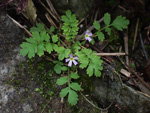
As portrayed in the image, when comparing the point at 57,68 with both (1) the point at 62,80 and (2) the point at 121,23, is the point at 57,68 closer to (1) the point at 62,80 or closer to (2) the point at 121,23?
(1) the point at 62,80

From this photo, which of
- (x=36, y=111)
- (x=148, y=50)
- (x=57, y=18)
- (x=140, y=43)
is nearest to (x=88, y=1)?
(x=57, y=18)

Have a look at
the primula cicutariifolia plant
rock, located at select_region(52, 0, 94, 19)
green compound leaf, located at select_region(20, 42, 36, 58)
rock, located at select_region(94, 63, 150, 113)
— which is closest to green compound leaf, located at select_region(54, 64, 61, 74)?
the primula cicutariifolia plant

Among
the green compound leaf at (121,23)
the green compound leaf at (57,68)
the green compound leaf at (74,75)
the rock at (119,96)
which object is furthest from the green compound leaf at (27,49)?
the green compound leaf at (121,23)

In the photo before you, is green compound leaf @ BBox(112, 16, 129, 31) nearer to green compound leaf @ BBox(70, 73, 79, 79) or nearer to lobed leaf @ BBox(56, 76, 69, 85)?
green compound leaf @ BBox(70, 73, 79, 79)

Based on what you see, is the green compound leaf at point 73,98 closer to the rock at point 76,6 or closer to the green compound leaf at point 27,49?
the green compound leaf at point 27,49

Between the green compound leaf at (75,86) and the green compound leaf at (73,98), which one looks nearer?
the green compound leaf at (73,98)

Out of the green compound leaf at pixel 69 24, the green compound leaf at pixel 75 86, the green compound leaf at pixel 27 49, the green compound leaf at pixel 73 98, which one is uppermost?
the green compound leaf at pixel 69 24

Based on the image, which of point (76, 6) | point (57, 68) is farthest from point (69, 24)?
point (57, 68)
